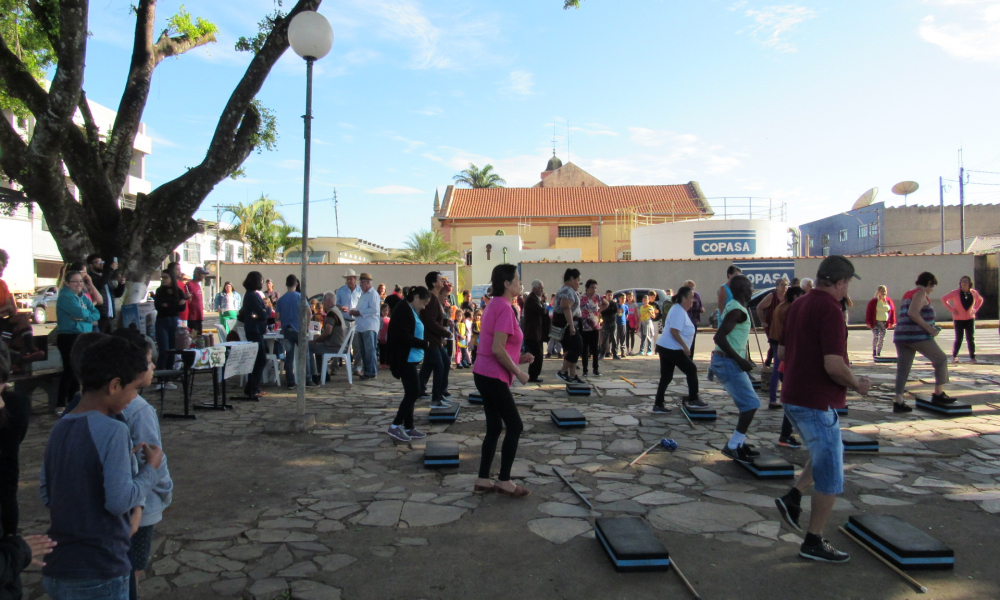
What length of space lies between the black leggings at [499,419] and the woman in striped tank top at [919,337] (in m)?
5.63

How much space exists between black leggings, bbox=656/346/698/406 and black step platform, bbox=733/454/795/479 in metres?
1.97

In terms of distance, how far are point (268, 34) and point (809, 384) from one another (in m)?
9.60

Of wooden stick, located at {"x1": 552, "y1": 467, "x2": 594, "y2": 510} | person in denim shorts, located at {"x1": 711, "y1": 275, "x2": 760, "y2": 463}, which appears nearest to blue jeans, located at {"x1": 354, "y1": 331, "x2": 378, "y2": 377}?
wooden stick, located at {"x1": 552, "y1": 467, "x2": 594, "y2": 510}

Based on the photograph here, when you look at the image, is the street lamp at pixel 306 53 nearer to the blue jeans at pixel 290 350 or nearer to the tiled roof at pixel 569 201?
the blue jeans at pixel 290 350

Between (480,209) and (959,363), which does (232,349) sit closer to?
(959,363)

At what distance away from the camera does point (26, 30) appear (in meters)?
11.1

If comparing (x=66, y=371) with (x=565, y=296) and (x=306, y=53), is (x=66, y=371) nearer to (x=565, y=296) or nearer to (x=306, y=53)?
(x=306, y=53)

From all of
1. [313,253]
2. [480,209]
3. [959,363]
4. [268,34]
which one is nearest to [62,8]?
[268,34]

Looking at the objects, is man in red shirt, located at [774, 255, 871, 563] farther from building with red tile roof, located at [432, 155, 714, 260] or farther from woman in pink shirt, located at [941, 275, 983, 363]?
building with red tile roof, located at [432, 155, 714, 260]

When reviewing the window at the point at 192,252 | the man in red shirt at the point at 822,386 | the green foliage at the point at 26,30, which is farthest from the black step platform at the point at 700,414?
the window at the point at 192,252

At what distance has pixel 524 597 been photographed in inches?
132

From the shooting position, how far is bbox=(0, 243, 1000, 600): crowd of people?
2.14m

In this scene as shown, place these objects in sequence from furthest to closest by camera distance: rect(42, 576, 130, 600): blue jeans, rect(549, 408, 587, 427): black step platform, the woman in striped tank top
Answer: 1. the woman in striped tank top
2. rect(549, 408, 587, 427): black step platform
3. rect(42, 576, 130, 600): blue jeans

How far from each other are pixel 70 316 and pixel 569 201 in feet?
136
